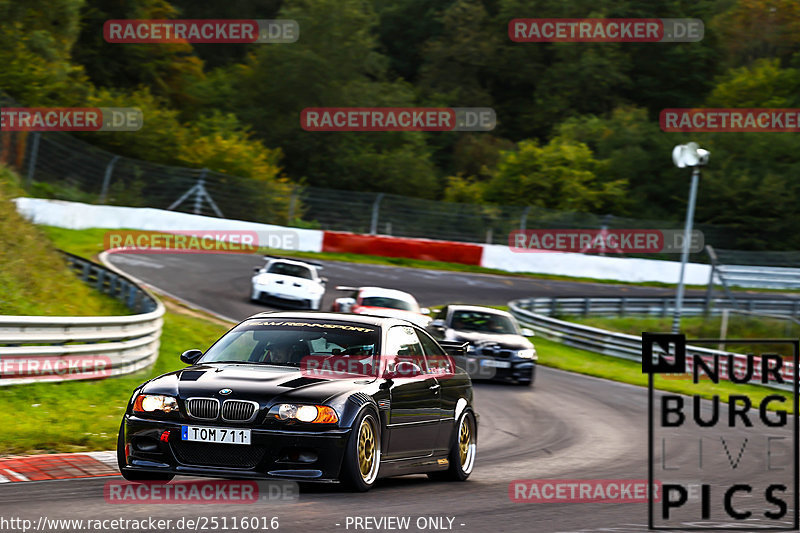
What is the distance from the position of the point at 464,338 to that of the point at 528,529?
12202 mm

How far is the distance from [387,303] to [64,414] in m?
11.0

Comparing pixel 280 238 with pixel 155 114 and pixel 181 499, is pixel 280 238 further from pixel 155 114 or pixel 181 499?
pixel 181 499

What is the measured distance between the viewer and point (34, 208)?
1344 inches

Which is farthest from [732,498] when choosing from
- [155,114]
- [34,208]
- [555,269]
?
[155,114]

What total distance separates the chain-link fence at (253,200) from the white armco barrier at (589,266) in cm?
81

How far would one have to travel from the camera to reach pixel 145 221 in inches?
1484

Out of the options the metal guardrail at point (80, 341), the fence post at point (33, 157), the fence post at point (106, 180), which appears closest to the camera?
the metal guardrail at point (80, 341)

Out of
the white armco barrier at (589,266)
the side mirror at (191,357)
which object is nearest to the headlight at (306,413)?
the side mirror at (191,357)

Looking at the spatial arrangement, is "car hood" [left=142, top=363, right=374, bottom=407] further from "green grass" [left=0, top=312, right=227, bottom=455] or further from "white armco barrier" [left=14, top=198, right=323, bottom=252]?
"white armco barrier" [left=14, top=198, right=323, bottom=252]

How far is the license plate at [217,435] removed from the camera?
754 centimetres
